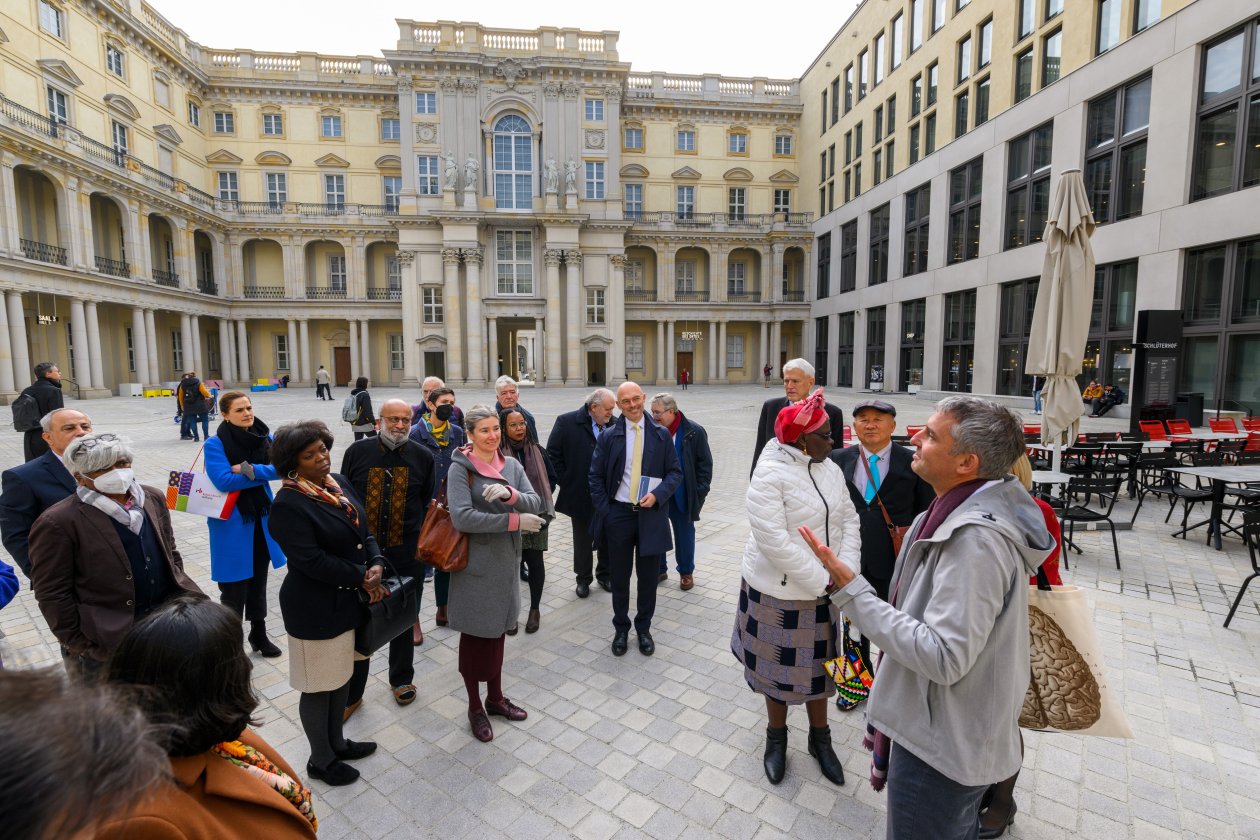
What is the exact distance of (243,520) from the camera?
13.9ft

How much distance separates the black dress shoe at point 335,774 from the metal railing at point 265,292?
139ft

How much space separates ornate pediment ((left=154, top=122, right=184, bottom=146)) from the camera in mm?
33250

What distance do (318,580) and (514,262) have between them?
118ft

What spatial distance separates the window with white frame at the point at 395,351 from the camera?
41000mm

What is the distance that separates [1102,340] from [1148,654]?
19.3m

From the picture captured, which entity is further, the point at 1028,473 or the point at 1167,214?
the point at 1167,214

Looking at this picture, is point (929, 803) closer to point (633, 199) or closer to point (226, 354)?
point (633, 199)

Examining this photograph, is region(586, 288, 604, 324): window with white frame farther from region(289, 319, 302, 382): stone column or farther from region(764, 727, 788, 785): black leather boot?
region(764, 727, 788, 785): black leather boot

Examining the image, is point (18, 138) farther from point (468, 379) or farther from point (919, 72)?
point (919, 72)

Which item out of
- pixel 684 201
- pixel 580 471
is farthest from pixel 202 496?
pixel 684 201

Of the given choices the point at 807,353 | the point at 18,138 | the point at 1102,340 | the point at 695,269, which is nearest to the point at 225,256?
the point at 18,138

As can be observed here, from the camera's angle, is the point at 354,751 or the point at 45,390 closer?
the point at 354,751

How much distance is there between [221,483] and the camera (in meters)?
4.08

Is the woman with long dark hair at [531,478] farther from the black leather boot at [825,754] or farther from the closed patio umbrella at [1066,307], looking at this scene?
the closed patio umbrella at [1066,307]
